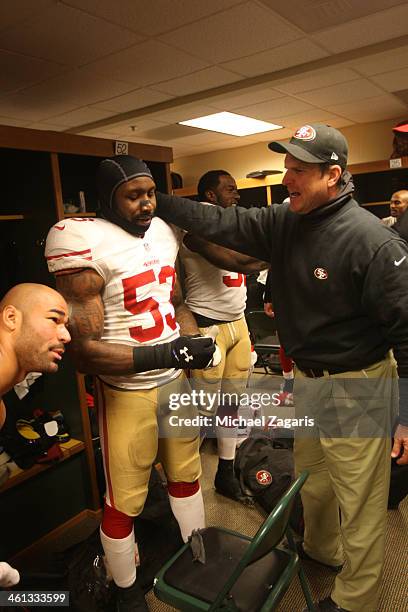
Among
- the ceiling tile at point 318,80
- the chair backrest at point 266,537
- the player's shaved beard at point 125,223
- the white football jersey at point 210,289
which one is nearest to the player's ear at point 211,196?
the white football jersey at point 210,289

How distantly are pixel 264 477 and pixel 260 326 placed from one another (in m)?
2.04

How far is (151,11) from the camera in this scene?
240 centimetres

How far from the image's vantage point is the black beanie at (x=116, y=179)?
5.11 feet

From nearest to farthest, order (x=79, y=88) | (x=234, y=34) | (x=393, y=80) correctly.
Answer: (x=234, y=34), (x=79, y=88), (x=393, y=80)

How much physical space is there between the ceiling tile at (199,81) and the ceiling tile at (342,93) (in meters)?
0.86

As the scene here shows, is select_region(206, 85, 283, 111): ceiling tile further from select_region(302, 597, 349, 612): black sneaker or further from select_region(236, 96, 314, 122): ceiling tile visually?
select_region(302, 597, 349, 612): black sneaker

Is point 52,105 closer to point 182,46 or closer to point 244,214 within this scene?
point 182,46

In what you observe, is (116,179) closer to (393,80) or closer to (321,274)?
(321,274)

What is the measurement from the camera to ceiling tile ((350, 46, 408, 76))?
3.26 meters

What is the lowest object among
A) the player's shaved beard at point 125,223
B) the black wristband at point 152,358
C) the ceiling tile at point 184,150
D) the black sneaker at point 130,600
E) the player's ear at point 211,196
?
the black sneaker at point 130,600

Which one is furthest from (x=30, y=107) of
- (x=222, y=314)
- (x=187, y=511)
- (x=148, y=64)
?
(x=187, y=511)

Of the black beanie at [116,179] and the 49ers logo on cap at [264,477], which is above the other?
the black beanie at [116,179]

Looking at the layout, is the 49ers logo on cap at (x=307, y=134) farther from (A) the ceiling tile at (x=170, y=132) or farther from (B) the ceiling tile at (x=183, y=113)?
(A) the ceiling tile at (x=170, y=132)

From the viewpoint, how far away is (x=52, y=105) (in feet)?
12.9
